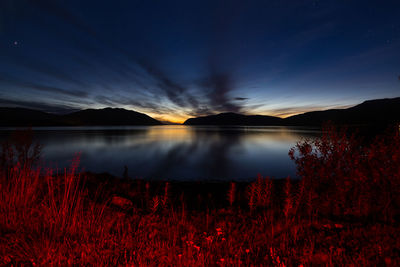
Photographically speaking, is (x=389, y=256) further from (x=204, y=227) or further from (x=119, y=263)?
(x=119, y=263)

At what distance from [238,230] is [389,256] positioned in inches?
95.0

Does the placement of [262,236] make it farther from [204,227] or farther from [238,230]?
[204,227]

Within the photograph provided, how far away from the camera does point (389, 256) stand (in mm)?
2775

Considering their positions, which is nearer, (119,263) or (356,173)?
(119,263)

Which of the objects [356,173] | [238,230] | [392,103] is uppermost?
[392,103]

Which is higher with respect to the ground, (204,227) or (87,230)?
(87,230)

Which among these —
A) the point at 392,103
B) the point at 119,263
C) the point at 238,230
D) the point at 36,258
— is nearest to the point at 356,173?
the point at 238,230

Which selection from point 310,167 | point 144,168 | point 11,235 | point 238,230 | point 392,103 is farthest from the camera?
point 392,103

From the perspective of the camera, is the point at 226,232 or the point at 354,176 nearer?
the point at 226,232

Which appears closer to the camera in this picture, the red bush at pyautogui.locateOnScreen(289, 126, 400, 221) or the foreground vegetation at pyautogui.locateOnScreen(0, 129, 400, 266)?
the foreground vegetation at pyautogui.locateOnScreen(0, 129, 400, 266)

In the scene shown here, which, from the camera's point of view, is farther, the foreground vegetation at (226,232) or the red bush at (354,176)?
the red bush at (354,176)

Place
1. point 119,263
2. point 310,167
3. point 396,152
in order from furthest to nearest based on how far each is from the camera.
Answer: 1. point 310,167
2. point 396,152
3. point 119,263

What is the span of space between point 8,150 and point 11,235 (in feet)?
29.0

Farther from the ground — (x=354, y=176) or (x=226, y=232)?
(x=354, y=176)
